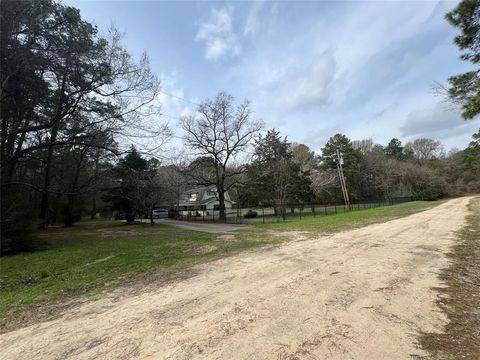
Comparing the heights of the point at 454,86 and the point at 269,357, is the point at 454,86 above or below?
above

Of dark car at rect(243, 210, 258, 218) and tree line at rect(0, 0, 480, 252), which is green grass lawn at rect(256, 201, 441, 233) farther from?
dark car at rect(243, 210, 258, 218)

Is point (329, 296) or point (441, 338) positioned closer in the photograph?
point (441, 338)

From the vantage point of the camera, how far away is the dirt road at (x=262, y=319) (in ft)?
9.40

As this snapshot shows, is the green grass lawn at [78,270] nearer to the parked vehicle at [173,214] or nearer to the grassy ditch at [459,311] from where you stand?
the grassy ditch at [459,311]

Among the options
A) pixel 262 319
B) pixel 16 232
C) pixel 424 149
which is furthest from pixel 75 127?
pixel 424 149

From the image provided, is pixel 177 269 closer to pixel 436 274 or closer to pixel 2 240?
pixel 436 274

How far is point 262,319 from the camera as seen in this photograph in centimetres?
351

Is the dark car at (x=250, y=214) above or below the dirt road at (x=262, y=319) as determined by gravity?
above

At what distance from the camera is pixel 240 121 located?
100 feet

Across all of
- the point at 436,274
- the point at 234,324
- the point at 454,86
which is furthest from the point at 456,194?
the point at 234,324

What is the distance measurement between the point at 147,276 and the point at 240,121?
2579 centimetres

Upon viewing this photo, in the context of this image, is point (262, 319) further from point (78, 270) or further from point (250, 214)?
point (250, 214)

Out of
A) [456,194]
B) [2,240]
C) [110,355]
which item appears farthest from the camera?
[456,194]

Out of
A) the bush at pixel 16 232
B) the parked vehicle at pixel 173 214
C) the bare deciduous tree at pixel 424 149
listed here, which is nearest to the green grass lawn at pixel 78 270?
the bush at pixel 16 232
